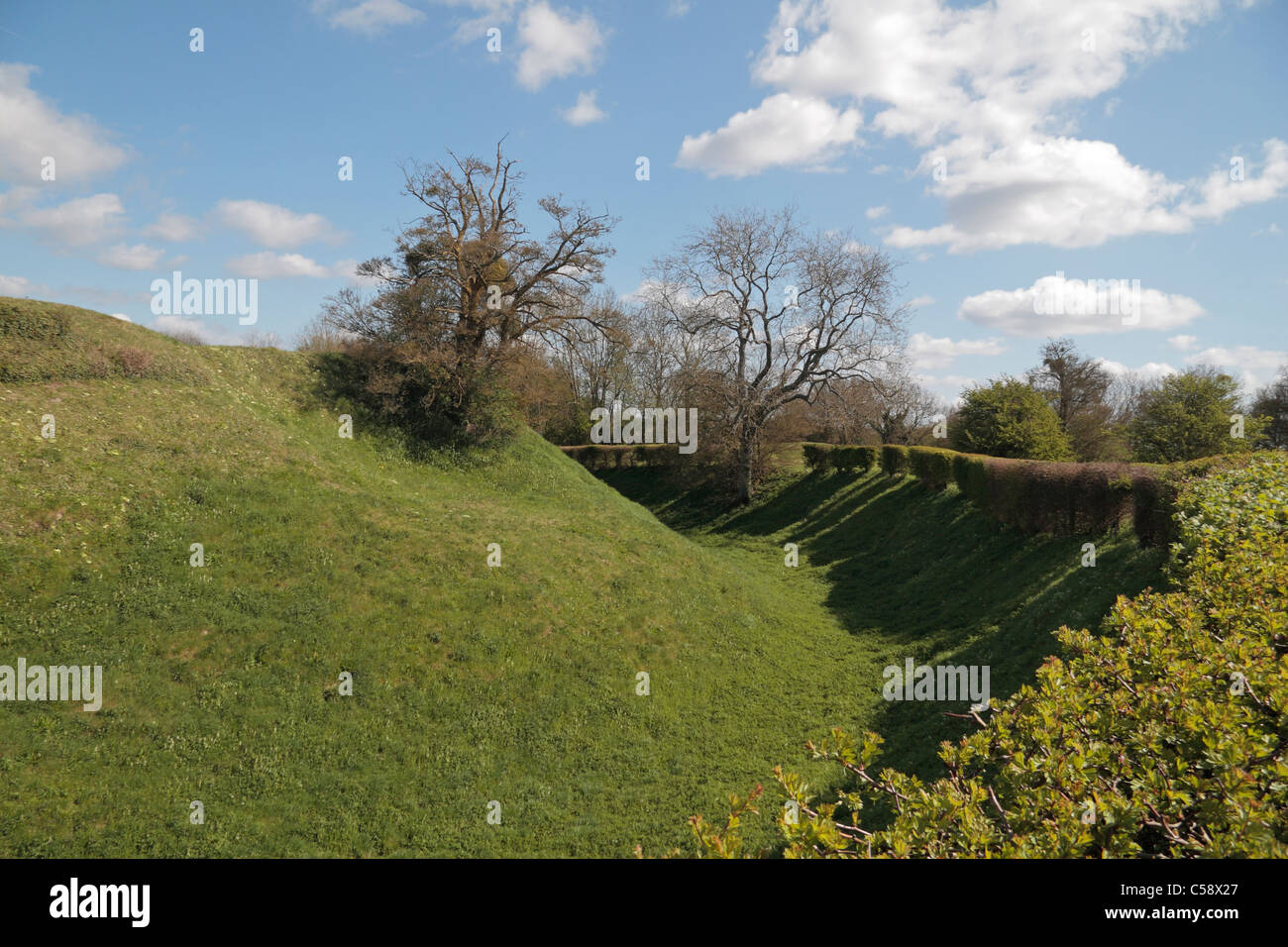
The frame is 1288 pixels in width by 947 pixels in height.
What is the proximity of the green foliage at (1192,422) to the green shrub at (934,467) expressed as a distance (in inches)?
223

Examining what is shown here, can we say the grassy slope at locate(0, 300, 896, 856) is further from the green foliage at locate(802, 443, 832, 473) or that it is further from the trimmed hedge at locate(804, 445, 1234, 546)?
the green foliage at locate(802, 443, 832, 473)

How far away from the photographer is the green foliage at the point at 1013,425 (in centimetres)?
2270

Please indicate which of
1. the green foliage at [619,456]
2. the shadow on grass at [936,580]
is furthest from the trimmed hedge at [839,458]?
the green foliage at [619,456]

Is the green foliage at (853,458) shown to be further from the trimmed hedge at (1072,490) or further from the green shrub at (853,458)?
the trimmed hedge at (1072,490)

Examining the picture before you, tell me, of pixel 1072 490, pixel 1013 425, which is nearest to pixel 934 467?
pixel 1013 425

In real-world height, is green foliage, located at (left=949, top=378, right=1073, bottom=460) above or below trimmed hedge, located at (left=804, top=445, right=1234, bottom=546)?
above

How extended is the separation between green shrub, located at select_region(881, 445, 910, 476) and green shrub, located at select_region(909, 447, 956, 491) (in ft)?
5.25

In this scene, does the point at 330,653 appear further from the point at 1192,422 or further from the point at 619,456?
the point at 619,456

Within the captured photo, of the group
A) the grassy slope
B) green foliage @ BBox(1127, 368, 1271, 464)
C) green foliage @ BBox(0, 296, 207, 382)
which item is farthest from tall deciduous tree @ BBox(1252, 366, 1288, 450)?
green foliage @ BBox(0, 296, 207, 382)

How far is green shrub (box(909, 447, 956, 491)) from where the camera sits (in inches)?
908

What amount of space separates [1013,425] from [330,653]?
920 inches

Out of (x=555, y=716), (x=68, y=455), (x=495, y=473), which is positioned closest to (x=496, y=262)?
(x=495, y=473)

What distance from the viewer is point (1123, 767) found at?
3229 millimetres
